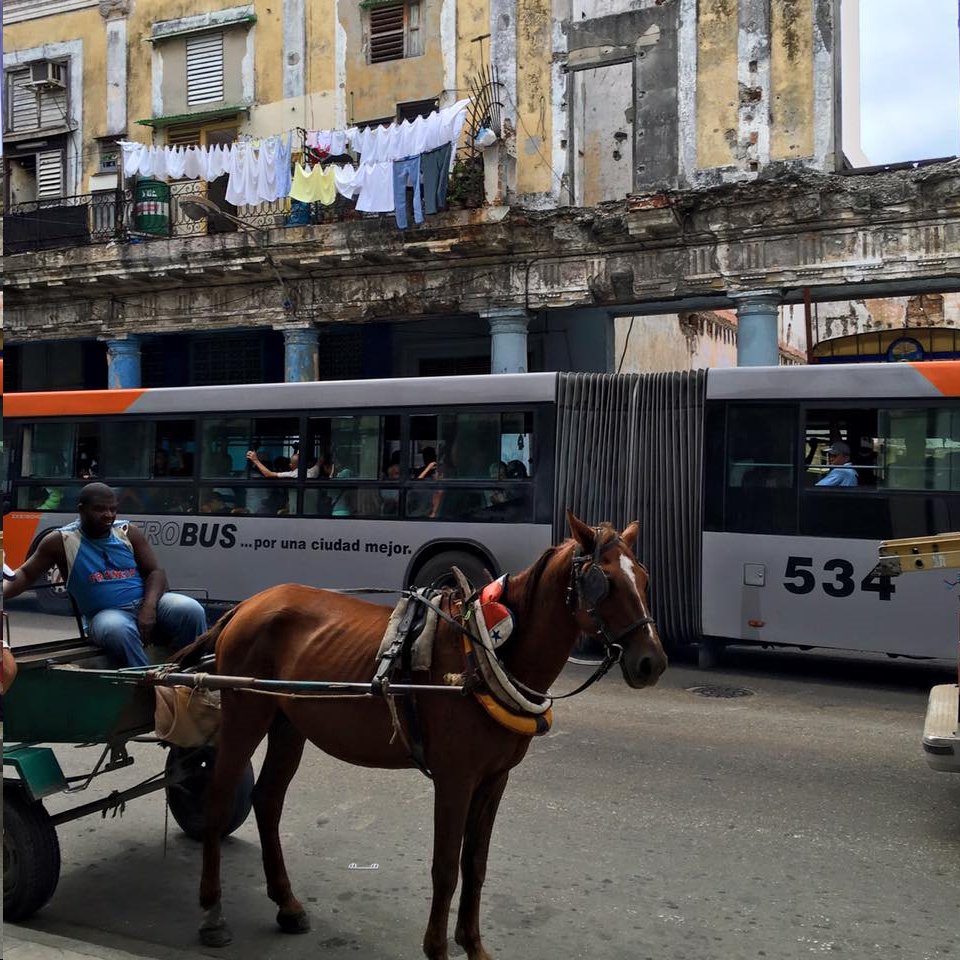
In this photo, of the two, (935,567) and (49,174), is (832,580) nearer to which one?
(935,567)

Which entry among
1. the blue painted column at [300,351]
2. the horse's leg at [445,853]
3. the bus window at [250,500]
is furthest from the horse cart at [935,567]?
the blue painted column at [300,351]

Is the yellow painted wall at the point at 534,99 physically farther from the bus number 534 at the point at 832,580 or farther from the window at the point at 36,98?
the window at the point at 36,98

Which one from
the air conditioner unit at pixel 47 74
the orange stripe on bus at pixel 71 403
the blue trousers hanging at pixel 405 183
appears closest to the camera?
the orange stripe on bus at pixel 71 403

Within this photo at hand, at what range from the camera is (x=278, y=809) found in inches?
176

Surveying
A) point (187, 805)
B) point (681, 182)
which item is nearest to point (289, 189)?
point (681, 182)

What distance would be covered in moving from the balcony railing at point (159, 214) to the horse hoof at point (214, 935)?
15.2 m

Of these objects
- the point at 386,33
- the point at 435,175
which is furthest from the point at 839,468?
the point at 386,33

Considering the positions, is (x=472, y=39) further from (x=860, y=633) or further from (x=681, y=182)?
(x=860, y=633)

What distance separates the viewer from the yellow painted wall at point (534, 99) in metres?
17.9

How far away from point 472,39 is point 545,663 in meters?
17.2

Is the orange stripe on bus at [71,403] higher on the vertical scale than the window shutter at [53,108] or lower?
lower

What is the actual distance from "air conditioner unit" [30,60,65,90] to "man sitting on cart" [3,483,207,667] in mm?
21215

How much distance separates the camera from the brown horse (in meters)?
3.79

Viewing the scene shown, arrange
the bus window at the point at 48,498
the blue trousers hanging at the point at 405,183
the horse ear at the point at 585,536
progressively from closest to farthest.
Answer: the horse ear at the point at 585,536 < the bus window at the point at 48,498 < the blue trousers hanging at the point at 405,183
